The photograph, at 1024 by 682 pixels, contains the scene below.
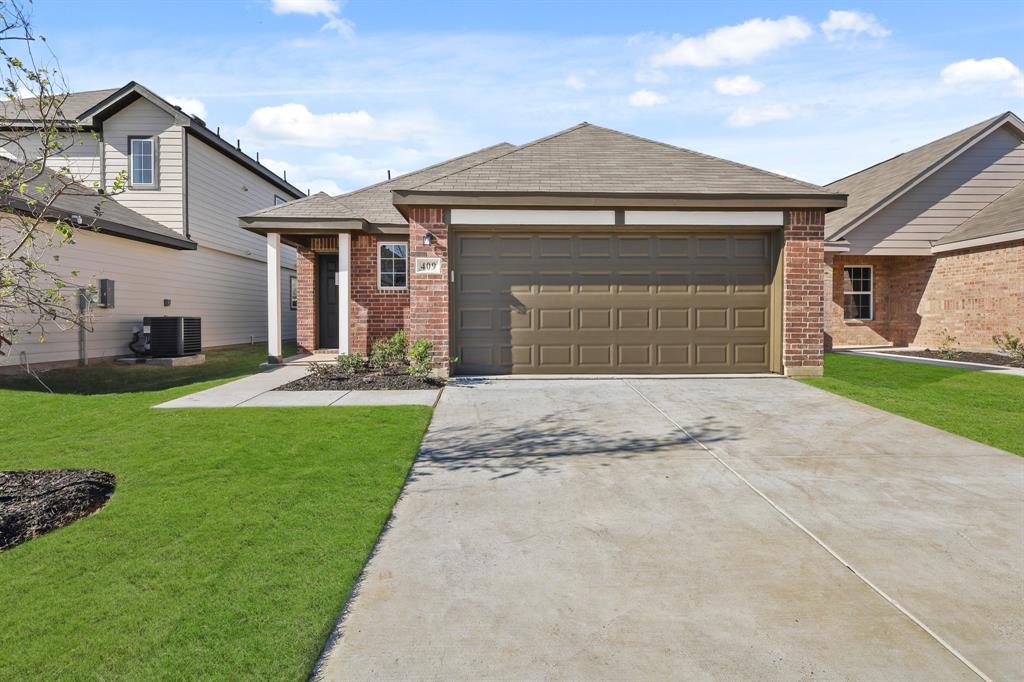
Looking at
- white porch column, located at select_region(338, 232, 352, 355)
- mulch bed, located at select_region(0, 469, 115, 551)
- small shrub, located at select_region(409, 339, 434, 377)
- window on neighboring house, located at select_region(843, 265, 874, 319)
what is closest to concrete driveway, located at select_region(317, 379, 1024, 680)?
mulch bed, located at select_region(0, 469, 115, 551)

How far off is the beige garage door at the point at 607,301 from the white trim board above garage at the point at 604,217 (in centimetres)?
35

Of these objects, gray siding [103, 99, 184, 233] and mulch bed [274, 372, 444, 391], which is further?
gray siding [103, 99, 184, 233]

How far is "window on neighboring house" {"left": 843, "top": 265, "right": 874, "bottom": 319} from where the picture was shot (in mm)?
16891

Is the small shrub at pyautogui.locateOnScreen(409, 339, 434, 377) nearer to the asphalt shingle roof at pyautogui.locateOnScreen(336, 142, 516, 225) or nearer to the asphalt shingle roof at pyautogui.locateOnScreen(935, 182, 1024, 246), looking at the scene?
the asphalt shingle roof at pyautogui.locateOnScreen(336, 142, 516, 225)

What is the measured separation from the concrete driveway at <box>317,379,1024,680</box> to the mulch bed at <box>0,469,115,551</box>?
236 centimetres

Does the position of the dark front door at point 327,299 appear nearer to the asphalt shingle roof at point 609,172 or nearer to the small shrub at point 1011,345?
the asphalt shingle roof at point 609,172

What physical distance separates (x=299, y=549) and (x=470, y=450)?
249 cm

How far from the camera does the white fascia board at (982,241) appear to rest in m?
13.1

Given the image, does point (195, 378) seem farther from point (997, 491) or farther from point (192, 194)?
point (997, 491)

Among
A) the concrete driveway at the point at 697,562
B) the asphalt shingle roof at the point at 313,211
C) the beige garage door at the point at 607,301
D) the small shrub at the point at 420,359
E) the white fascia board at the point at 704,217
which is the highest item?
the asphalt shingle roof at the point at 313,211

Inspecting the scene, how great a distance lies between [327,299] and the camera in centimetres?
1439

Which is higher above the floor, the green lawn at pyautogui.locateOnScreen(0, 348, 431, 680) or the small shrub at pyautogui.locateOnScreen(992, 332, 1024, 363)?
the small shrub at pyautogui.locateOnScreen(992, 332, 1024, 363)

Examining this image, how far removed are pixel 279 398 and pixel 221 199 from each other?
12.1 metres

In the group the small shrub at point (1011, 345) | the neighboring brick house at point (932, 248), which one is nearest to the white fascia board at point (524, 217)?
the neighboring brick house at point (932, 248)
